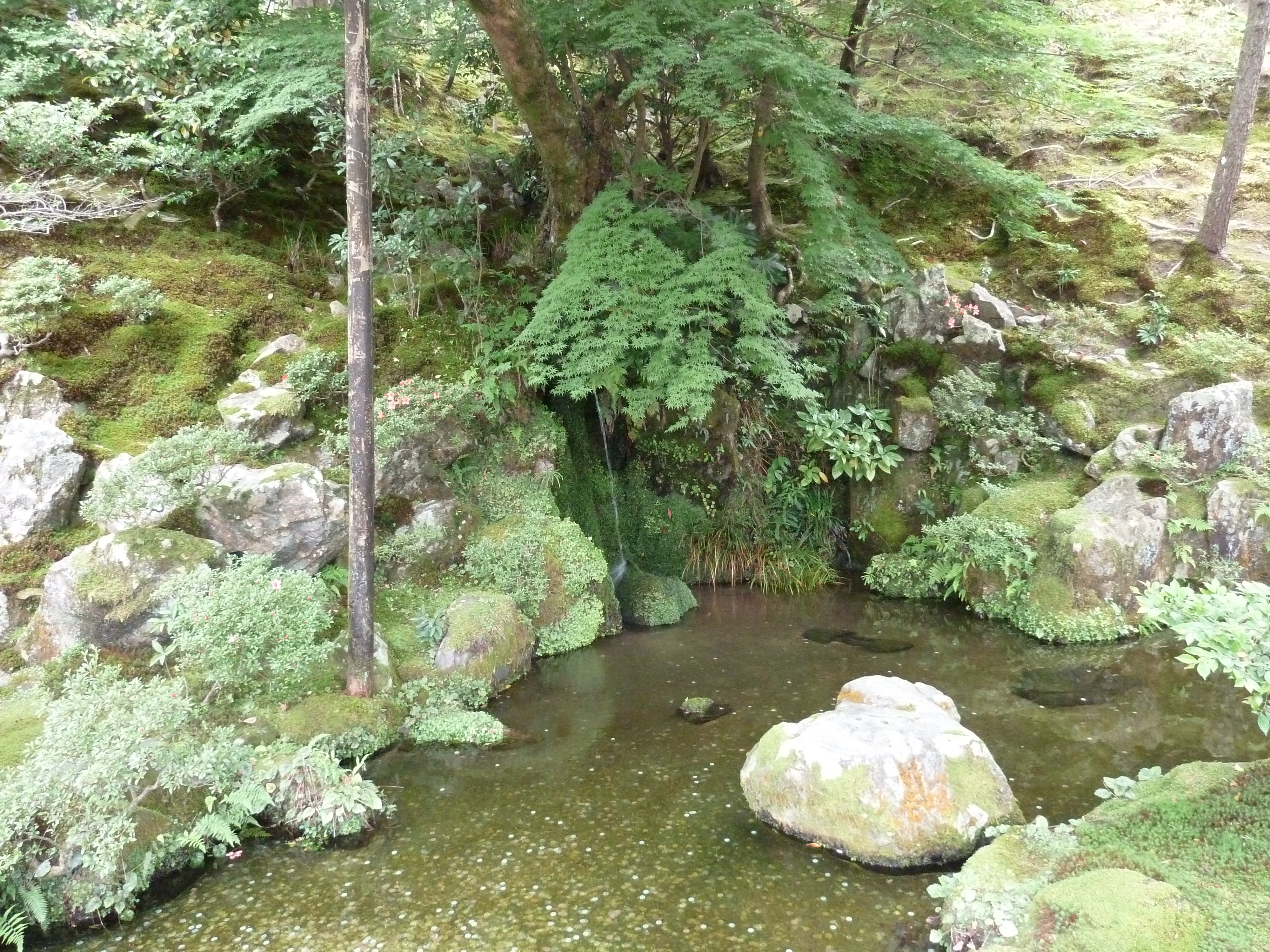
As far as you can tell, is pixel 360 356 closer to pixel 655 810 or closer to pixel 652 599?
pixel 655 810

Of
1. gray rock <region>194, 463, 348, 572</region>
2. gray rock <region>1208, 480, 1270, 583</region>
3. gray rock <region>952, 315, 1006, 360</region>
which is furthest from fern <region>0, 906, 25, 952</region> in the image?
gray rock <region>952, 315, 1006, 360</region>

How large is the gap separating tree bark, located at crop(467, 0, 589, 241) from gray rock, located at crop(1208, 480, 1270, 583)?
28.3 ft

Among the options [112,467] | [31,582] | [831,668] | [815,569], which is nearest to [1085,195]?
[815,569]

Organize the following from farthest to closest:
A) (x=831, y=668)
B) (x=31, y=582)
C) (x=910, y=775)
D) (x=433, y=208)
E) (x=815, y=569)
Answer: (x=815, y=569) → (x=433, y=208) → (x=831, y=668) → (x=31, y=582) → (x=910, y=775)

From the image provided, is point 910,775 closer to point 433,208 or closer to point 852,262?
point 852,262

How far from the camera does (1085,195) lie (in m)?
13.4

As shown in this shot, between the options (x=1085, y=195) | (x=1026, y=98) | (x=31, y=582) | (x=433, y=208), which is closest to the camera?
(x=31, y=582)

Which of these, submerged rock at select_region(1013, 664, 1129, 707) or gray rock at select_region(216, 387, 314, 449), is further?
gray rock at select_region(216, 387, 314, 449)

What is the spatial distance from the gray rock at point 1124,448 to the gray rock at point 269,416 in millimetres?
9694

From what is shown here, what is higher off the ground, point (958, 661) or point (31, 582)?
point (31, 582)

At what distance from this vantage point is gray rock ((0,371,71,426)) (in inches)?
295

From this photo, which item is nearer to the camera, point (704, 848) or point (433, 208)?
point (704, 848)

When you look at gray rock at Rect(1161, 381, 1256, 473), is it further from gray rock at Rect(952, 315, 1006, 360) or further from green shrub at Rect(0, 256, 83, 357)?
green shrub at Rect(0, 256, 83, 357)

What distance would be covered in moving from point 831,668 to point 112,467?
→ 743 cm
